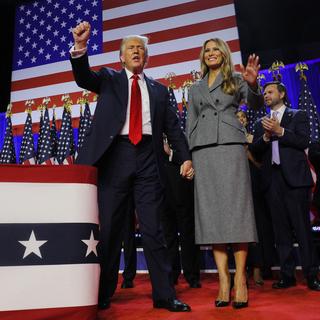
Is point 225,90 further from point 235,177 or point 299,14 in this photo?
point 299,14

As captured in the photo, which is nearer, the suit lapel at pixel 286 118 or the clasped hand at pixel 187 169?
the clasped hand at pixel 187 169

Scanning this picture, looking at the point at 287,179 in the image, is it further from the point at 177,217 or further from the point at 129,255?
the point at 129,255

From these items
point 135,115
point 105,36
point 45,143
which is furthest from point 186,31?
point 135,115

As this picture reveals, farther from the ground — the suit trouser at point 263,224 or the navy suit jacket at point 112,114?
the navy suit jacket at point 112,114

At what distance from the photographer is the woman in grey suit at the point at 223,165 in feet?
6.93

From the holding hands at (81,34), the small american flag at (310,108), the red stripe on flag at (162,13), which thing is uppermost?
the red stripe on flag at (162,13)

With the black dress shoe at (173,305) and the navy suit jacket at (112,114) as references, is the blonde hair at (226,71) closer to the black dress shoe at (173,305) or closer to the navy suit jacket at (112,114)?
the navy suit jacket at (112,114)

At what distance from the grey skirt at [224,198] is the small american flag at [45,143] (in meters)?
4.00

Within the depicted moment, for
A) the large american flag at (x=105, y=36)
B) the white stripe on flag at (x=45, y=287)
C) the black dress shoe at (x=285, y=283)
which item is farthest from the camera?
the large american flag at (x=105, y=36)

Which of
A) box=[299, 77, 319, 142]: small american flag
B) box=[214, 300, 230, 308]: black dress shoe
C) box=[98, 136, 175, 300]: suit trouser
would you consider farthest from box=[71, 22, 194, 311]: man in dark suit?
box=[299, 77, 319, 142]: small american flag

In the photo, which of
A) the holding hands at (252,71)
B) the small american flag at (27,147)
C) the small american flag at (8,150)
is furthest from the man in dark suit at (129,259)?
the small american flag at (8,150)

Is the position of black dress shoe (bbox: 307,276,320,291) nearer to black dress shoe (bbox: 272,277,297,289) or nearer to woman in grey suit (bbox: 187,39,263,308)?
black dress shoe (bbox: 272,277,297,289)

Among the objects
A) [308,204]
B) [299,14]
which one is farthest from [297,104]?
[308,204]

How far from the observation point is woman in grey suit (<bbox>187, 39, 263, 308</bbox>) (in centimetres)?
211
